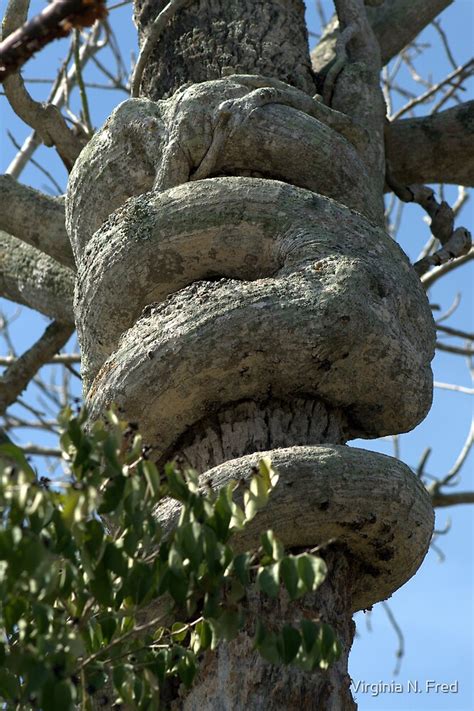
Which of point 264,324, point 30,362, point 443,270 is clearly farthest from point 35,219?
point 443,270

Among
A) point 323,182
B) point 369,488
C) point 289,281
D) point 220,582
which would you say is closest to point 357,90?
point 323,182

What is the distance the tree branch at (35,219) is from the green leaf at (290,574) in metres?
1.99

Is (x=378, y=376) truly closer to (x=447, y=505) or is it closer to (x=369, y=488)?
(x=369, y=488)

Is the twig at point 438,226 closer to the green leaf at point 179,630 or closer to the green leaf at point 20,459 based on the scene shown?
the green leaf at point 179,630

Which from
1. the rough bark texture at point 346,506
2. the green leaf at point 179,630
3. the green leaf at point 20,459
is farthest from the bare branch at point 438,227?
the green leaf at point 20,459

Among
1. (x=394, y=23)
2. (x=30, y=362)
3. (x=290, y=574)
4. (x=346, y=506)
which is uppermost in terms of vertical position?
(x=394, y=23)

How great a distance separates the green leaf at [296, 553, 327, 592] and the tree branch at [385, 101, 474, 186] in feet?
7.81

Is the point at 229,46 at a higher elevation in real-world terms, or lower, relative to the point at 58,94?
lower

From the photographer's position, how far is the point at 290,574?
5.57ft

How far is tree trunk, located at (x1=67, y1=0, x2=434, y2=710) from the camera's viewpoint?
2.27 m

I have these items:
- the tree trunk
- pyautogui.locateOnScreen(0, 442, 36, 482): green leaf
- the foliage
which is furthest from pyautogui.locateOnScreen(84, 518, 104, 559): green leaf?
the tree trunk

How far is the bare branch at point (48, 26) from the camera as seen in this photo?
56.3 inches

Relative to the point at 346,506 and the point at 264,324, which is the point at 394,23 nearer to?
the point at 264,324

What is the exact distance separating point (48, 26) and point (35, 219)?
219 cm
